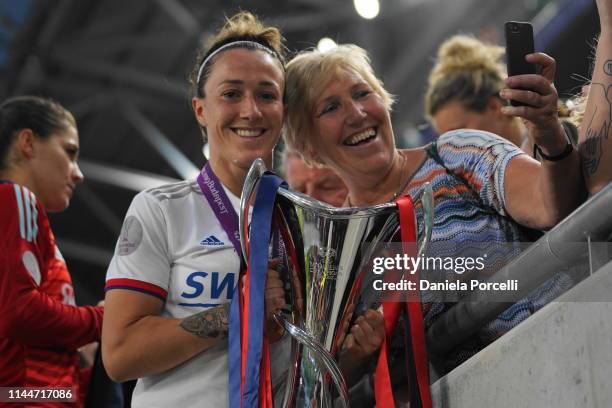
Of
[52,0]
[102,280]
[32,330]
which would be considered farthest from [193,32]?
[32,330]

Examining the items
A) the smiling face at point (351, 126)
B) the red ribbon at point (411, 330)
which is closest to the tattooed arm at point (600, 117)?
the red ribbon at point (411, 330)

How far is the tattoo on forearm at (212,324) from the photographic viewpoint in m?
1.91

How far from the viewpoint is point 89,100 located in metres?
8.83

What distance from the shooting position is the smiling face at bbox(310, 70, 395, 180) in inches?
97.0

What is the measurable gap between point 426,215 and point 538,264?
0.24 metres

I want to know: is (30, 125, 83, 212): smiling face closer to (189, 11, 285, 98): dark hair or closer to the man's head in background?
(189, 11, 285, 98): dark hair

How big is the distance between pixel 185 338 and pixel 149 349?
8cm

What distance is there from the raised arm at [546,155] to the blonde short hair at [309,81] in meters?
0.78

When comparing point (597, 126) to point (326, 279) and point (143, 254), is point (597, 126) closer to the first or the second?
point (326, 279)

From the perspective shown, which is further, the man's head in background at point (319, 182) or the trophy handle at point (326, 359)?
the man's head in background at point (319, 182)

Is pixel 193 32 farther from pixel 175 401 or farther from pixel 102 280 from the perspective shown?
pixel 175 401

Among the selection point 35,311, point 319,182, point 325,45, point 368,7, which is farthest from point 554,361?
point 368,7

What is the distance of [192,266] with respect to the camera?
6.64ft

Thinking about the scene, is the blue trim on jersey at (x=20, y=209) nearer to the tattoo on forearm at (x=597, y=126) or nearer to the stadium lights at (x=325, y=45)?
the stadium lights at (x=325, y=45)
